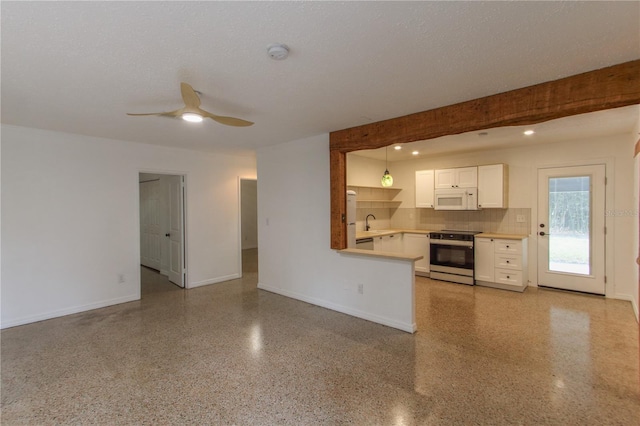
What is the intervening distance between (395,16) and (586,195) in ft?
16.2

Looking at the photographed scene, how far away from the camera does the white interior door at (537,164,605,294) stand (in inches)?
181

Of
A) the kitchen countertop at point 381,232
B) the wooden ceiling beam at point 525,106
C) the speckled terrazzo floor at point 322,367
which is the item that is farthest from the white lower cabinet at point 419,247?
the wooden ceiling beam at point 525,106

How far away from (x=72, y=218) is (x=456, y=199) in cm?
627

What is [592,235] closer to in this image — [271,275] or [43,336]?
[271,275]

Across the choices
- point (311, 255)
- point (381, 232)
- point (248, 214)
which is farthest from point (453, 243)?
point (248, 214)

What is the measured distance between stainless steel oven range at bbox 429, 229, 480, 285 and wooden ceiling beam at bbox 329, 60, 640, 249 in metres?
2.49

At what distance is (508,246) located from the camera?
4.99 m

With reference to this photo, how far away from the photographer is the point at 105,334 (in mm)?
3439

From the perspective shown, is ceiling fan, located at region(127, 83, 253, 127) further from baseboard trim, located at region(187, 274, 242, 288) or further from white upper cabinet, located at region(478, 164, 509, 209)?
white upper cabinet, located at region(478, 164, 509, 209)

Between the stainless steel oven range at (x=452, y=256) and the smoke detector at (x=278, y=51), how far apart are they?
4659mm

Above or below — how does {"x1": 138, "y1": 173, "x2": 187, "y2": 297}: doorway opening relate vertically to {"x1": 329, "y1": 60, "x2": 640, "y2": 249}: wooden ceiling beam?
below

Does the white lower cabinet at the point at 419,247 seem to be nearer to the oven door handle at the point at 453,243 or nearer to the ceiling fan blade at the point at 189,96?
Result: the oven door handle at the point at 453,243

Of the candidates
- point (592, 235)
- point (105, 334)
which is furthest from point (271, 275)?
point (592, 235)

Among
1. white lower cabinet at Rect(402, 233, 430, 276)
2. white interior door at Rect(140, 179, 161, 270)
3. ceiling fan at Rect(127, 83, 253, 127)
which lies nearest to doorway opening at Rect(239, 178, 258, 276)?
white interior door at Rect(140, 179, 161, 270)
